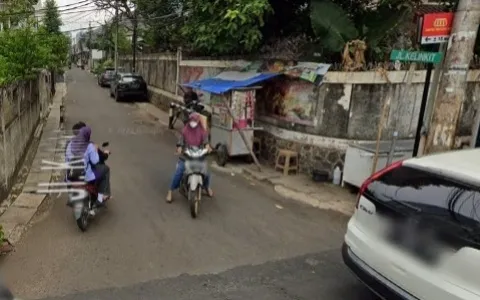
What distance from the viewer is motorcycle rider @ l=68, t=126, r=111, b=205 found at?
5887mm

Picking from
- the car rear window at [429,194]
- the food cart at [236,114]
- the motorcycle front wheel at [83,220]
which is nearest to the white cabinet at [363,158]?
the food cart at [236,114]

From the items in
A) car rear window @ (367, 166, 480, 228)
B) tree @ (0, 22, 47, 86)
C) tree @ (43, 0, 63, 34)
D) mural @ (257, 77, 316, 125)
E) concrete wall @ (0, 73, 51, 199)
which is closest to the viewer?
car rear window @ (367, 166, 480, 228)

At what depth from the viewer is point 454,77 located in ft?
18.9

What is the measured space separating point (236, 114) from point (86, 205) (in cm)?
458

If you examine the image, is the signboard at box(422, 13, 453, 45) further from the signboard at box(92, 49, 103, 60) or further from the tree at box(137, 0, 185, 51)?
the signboard at box(92, 49, 103, 60)

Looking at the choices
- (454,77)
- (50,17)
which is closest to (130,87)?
(50,17)

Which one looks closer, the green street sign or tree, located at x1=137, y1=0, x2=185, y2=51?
the green street sign

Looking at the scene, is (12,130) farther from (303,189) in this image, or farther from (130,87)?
(130,87)

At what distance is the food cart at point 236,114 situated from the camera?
9461 mm

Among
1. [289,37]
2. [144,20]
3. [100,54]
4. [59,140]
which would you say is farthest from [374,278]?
[100,54]

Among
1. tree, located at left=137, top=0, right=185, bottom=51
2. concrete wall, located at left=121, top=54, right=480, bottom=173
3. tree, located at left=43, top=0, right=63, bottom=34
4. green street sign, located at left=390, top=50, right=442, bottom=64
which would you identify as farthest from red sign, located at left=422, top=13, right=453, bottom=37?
tree, located at left=43, top=0, right=63, bottom=34

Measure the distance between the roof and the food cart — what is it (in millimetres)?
5764

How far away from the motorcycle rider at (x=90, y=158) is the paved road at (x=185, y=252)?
51 centimetres

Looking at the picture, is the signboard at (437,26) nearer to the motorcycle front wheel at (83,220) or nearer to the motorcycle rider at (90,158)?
the motorcycle rider at (90,158)
